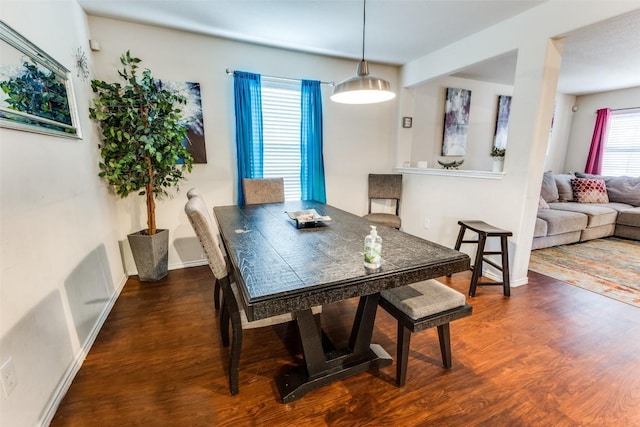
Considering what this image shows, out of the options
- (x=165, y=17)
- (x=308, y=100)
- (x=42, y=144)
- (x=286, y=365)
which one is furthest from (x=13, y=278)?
(x=308, y=100)

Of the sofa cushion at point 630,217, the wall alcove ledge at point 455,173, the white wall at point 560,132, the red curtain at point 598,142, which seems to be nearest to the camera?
the wall alcove ledge at point 455,173

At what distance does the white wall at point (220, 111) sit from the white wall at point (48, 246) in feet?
1.65

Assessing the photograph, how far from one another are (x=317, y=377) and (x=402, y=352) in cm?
47

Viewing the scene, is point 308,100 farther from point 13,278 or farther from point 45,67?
point 13,278

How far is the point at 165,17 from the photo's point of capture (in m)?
2.53

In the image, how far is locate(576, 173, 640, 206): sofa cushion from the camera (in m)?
4.41

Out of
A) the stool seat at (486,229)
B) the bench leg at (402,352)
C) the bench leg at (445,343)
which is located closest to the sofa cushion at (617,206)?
the stool seat at (486,229)

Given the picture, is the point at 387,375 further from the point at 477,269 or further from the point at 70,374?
the point at 70,374

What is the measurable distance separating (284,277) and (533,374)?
161 cm

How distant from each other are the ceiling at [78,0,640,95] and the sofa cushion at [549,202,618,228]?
1911mm

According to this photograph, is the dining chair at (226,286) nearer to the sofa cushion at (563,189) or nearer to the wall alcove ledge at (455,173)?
the wall alcove ledge at (455,173)

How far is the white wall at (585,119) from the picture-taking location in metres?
4.83

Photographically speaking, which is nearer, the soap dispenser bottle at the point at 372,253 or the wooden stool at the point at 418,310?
the soap dispenser bottle at the point at 372,253

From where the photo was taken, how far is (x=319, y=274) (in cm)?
117
